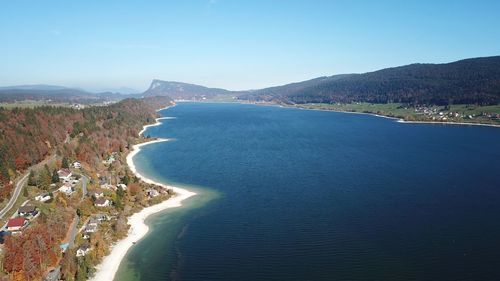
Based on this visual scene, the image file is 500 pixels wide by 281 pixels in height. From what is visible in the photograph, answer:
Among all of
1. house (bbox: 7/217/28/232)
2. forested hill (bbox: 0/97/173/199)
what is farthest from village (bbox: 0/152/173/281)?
forested hill (bbox: 0/97/173/199)

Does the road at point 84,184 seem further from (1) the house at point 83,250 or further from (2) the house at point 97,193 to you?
(1) the house at point 83,250

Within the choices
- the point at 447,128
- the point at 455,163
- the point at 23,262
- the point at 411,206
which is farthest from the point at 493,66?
the point at 23,262

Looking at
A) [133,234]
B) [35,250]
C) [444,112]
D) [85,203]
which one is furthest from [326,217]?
[444,112]

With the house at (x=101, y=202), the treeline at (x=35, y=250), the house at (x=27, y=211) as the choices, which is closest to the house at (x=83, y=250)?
the treeline at (x=35, y=250)

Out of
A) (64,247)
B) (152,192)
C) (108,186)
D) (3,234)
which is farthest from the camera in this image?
(108,186)

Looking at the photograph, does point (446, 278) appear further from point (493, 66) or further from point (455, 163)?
point (493, 66)

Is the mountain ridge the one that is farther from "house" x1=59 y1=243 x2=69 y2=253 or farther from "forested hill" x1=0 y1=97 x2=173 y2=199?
"house" x1=59 y1=243 x2=69 y2=253

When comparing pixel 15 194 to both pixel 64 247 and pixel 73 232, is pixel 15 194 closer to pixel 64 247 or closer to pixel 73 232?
pixel 73 232
